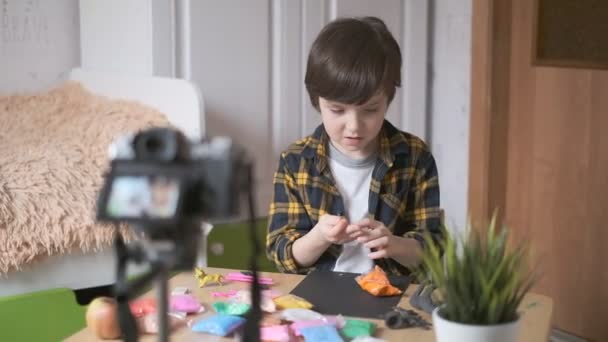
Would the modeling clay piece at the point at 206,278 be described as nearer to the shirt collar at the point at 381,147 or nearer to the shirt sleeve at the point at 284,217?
the shirt sleeve at the point at 284,217

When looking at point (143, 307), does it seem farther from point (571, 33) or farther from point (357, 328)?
point (571, 33)

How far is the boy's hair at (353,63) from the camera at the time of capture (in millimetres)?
1353

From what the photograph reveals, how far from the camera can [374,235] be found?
4.02ft

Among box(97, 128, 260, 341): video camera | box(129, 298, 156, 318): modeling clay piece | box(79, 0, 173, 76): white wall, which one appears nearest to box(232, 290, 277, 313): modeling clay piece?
box(129, 298, 156, 318): modeling clay piece

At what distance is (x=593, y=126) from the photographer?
208 centimetres

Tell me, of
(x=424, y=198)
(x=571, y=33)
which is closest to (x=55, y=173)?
(x=424, y=198)

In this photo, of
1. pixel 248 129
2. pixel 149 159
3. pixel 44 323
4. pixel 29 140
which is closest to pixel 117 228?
pixel 149 159

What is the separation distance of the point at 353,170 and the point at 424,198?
0.13 m

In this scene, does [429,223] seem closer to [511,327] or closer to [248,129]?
[511,327]

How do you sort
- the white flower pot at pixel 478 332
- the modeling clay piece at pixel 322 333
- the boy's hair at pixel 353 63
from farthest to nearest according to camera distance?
1. the boy's hair at pixel 353 63
2. the modeling clay piece at pixel 322 333
3. the white flower pot at pixel 478 332

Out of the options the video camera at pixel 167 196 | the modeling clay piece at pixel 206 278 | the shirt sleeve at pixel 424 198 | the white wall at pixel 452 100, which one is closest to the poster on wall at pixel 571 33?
the white wall at pixel 452 100

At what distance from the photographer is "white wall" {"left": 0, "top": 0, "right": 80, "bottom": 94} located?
91.4 inches

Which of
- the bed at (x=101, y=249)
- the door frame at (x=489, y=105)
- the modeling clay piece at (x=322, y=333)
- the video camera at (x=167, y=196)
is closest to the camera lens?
the video camera at (x=167, y=196)

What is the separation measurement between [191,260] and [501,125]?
6.20 feet
